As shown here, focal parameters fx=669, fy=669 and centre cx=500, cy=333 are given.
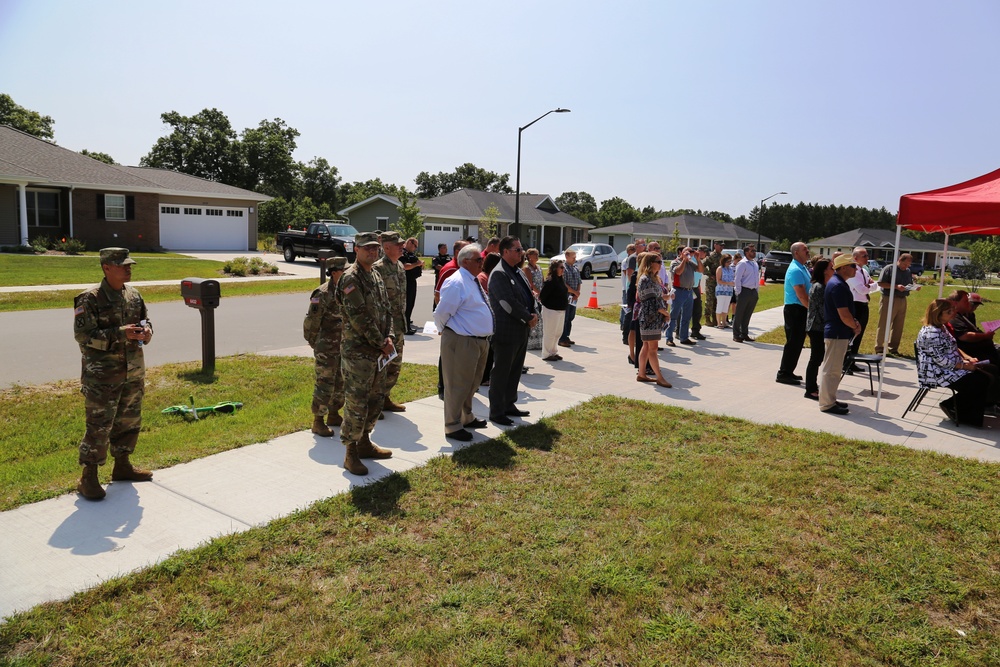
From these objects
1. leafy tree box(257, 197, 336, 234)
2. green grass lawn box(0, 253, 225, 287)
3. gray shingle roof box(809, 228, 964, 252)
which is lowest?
green grass lawn box(0, 253, 225, 287)

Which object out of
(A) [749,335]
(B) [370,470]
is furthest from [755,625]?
(A) [749,335]

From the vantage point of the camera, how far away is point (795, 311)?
9.23 m

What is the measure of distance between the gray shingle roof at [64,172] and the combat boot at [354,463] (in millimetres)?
29620

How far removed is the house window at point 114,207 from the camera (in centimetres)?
3175

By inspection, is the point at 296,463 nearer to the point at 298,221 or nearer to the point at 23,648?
the point at 23,648

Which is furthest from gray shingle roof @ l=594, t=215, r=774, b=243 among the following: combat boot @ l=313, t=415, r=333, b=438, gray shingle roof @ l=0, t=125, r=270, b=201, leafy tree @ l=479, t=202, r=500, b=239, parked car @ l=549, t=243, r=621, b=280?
combat boot @ l=313, t=415, r=333, b=438

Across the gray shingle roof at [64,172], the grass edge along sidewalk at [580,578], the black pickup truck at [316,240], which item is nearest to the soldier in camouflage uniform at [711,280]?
the grass edge along sidewalk at [580,578]

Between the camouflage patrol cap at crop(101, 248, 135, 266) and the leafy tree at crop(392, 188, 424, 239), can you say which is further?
the leafy tree at crop(392, 188, 424, 239)

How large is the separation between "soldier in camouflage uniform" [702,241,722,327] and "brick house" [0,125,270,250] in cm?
2792

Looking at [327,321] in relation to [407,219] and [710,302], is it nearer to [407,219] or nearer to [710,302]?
[710,302]

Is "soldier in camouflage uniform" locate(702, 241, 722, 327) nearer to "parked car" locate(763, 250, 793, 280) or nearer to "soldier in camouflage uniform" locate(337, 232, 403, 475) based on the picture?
"soldier in camouflage uniform" locate(337, 232, 403, 475)

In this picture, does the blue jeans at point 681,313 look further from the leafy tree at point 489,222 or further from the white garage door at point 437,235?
the white garage door at point 437,235

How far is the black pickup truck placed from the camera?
2962 centimetres

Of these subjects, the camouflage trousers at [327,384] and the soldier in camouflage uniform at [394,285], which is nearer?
the camouflage trousers at [327,384]
